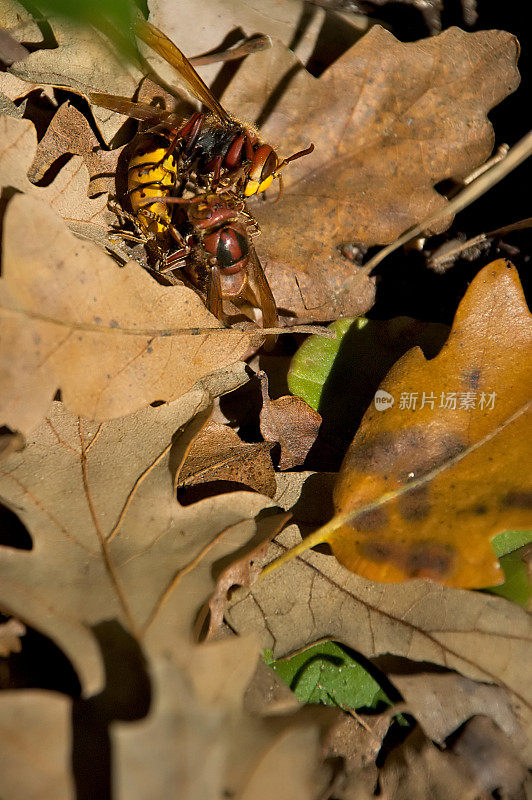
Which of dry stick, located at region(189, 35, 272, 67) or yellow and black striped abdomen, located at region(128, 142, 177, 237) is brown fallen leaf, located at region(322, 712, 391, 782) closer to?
yellow and black striped abdomen, located at region(128, 142, 177, 237)

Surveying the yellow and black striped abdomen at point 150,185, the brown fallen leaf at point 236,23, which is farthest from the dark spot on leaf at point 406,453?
the brown fallen leaf at point 236,23

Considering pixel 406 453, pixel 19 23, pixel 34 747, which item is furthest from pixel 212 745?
pixel 19 23

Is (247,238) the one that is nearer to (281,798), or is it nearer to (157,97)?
(157,97)

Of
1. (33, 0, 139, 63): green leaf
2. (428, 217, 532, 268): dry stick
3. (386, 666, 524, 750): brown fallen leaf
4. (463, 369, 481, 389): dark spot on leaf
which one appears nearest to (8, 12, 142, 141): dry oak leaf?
(33, 0, 139, 63): green leaf

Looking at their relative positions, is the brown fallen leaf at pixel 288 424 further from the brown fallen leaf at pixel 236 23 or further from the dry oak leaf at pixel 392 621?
the brown fallen leaf at pixel 236 23

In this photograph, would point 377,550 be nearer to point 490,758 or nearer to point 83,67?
point 490,758
